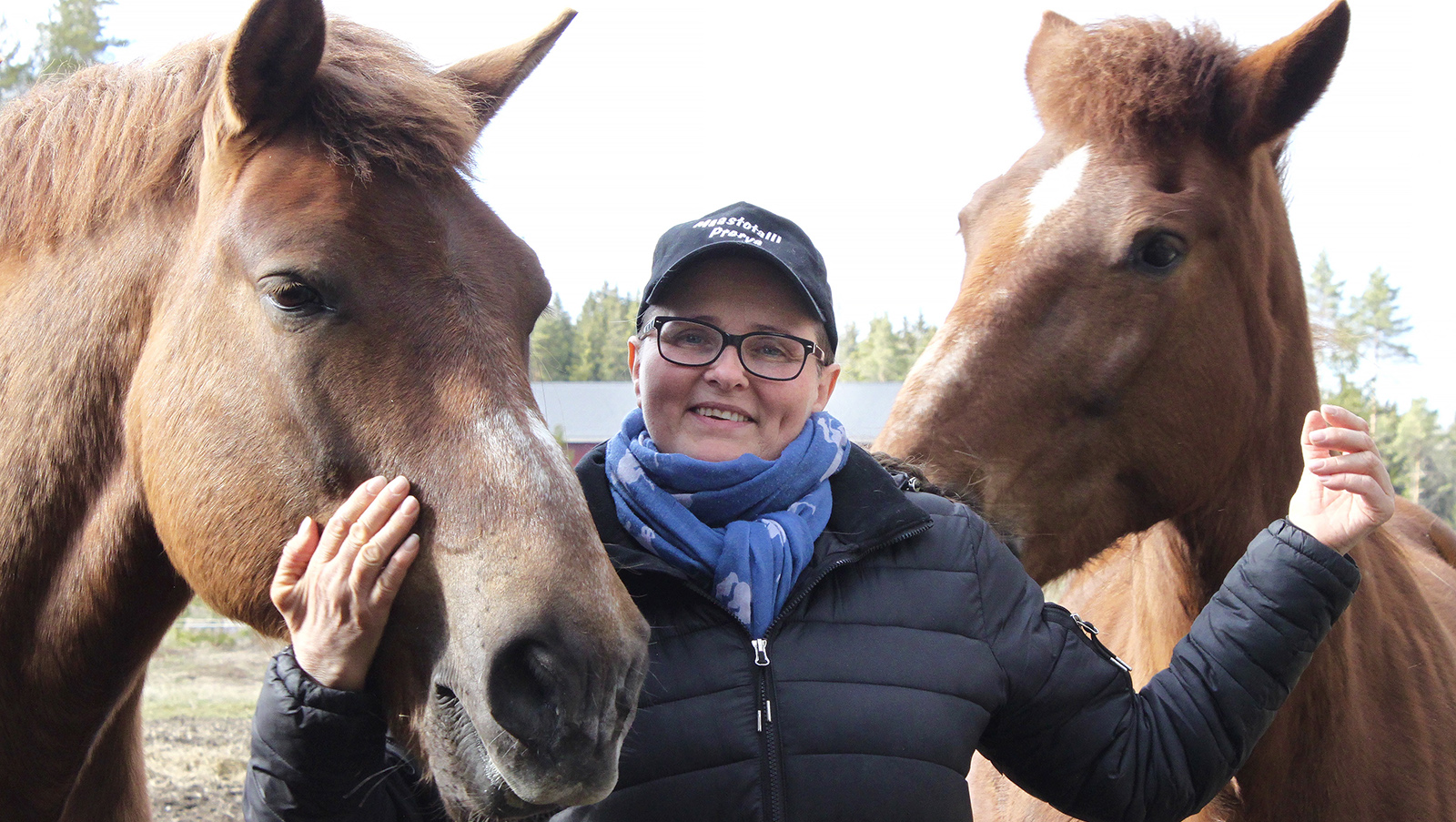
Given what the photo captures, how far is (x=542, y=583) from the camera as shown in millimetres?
1482

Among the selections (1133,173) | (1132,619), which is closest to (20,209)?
(1133,173)

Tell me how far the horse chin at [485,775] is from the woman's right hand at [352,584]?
0.16 meters

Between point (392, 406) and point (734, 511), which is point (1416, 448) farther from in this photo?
point (392, 406)

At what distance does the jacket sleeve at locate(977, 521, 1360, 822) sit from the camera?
1978 mm

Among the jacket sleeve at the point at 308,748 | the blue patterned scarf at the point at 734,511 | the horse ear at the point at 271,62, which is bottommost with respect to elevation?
the jacket sleeve at the point at 308,748

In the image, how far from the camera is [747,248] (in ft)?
7.02

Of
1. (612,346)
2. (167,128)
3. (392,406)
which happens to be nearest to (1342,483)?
(392,406)

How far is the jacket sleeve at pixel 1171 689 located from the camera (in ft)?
6.49

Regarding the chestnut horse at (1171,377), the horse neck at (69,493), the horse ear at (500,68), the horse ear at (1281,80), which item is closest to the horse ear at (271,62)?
the horse neck at (69,493)

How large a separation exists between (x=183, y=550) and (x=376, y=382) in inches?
22.7

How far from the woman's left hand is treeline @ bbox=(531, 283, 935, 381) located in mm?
1573

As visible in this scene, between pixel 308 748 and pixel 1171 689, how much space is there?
5.74 feet

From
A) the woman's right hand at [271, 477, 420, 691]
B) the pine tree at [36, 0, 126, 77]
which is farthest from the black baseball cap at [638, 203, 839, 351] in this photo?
the pine tree at [36, 0, 126, 77]

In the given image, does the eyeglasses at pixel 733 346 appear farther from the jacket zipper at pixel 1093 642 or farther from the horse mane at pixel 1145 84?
the horse mane at pixel 1145 84
